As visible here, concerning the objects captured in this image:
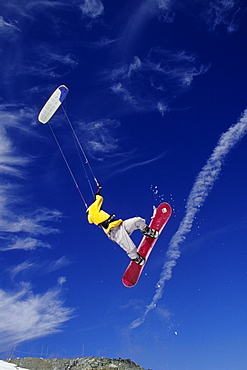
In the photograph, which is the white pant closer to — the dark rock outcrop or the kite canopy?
the kite canopy

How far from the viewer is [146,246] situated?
15.3m

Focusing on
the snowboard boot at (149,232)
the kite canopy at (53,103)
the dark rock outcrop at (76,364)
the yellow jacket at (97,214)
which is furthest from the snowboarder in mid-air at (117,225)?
the dark rock outcrop at (76,364)

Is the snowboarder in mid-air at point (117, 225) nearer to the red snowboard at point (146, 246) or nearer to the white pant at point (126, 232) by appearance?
the white pant at point (126, 232)

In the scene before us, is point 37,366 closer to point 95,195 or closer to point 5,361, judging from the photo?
point 5,361

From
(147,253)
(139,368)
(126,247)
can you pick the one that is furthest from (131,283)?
(139,368)

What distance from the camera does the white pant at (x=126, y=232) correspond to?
43.0ft

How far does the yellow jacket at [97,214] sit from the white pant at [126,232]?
15.7 inches

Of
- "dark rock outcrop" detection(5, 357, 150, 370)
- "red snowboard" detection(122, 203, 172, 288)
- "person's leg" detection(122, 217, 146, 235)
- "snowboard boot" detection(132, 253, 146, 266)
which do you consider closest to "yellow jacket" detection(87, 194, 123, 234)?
"person's leg" detection(122, 217, 146, 235)

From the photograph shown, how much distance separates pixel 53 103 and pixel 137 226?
7201 millimetres

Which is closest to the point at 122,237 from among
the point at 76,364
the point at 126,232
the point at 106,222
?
the point at 126,232

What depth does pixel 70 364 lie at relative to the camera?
16.5 metres

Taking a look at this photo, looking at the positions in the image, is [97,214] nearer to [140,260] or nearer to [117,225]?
[117,225]

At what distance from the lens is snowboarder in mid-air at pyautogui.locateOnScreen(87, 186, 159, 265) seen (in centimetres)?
1273

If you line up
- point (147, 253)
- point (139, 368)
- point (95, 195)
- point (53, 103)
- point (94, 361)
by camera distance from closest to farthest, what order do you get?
point (95, 195) < point (53, 103) < point (147, 253) < point (94, 361) < point (139, 368)
